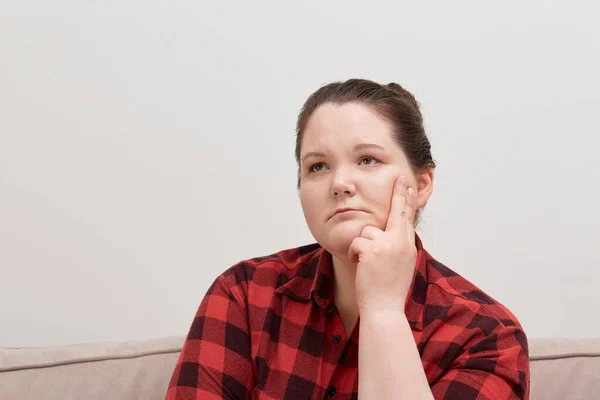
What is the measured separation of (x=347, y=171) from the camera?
1324 millimetres

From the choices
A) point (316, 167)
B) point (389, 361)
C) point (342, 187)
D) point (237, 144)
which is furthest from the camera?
point (237, 144)

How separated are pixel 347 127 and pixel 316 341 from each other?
1.41 feet

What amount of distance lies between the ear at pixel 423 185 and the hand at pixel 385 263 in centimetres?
14

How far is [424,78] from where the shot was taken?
6.69ft

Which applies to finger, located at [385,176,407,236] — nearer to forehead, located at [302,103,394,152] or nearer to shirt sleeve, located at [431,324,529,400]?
forehead, located at [302,103,394,152]

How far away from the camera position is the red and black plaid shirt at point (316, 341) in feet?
4.12

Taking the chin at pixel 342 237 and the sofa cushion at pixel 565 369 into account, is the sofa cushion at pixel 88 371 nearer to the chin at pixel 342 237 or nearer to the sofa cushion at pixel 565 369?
the chin at pixel 342 237

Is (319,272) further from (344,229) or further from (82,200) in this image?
(82,200)

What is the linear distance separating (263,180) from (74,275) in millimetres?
581

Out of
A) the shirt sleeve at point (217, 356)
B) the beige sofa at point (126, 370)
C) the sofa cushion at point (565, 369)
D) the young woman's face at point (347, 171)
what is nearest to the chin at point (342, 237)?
the young woman's face at point (347, 171)

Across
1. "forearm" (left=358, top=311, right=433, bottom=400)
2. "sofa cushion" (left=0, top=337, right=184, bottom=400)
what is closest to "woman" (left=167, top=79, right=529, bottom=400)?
"forearm" (left=358, top=311, right=433, bottom=400)

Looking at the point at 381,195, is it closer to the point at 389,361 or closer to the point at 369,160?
the point at 369,160

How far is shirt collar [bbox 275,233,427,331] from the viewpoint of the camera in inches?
54.2

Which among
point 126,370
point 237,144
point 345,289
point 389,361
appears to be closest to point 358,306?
point 345,289
